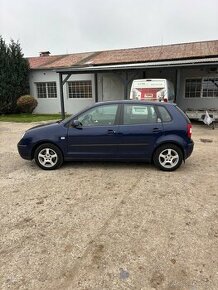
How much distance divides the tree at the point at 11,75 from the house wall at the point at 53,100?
0.81 meters

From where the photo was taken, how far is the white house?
1638 cm

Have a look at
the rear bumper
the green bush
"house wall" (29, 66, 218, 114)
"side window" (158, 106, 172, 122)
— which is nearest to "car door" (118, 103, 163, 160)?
"side window" (158, 106, 172, 122)

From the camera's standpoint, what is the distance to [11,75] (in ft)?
61.8

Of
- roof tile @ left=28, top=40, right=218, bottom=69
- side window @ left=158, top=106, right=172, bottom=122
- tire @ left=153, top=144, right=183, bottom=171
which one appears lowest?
tire @ left=153, top=144, right=183, bottom=171

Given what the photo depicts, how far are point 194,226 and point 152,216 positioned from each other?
0.60 meters

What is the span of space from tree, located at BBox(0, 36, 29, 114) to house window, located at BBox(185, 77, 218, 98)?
1187 cm

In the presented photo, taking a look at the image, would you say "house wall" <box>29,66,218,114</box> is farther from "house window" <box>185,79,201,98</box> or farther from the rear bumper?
the rear bumper

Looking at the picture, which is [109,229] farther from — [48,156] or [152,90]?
[152,90]

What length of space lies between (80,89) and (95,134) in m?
14.1

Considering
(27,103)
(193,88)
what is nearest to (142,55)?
(193,88)

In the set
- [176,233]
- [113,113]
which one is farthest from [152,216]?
[113,113]

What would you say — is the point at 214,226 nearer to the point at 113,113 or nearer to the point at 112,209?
the point at 112,209

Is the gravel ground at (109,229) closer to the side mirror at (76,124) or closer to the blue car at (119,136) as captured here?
the blue car at (119,136)

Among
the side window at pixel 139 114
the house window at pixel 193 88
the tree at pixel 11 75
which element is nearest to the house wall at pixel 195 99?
the house window at pixel 193 88
